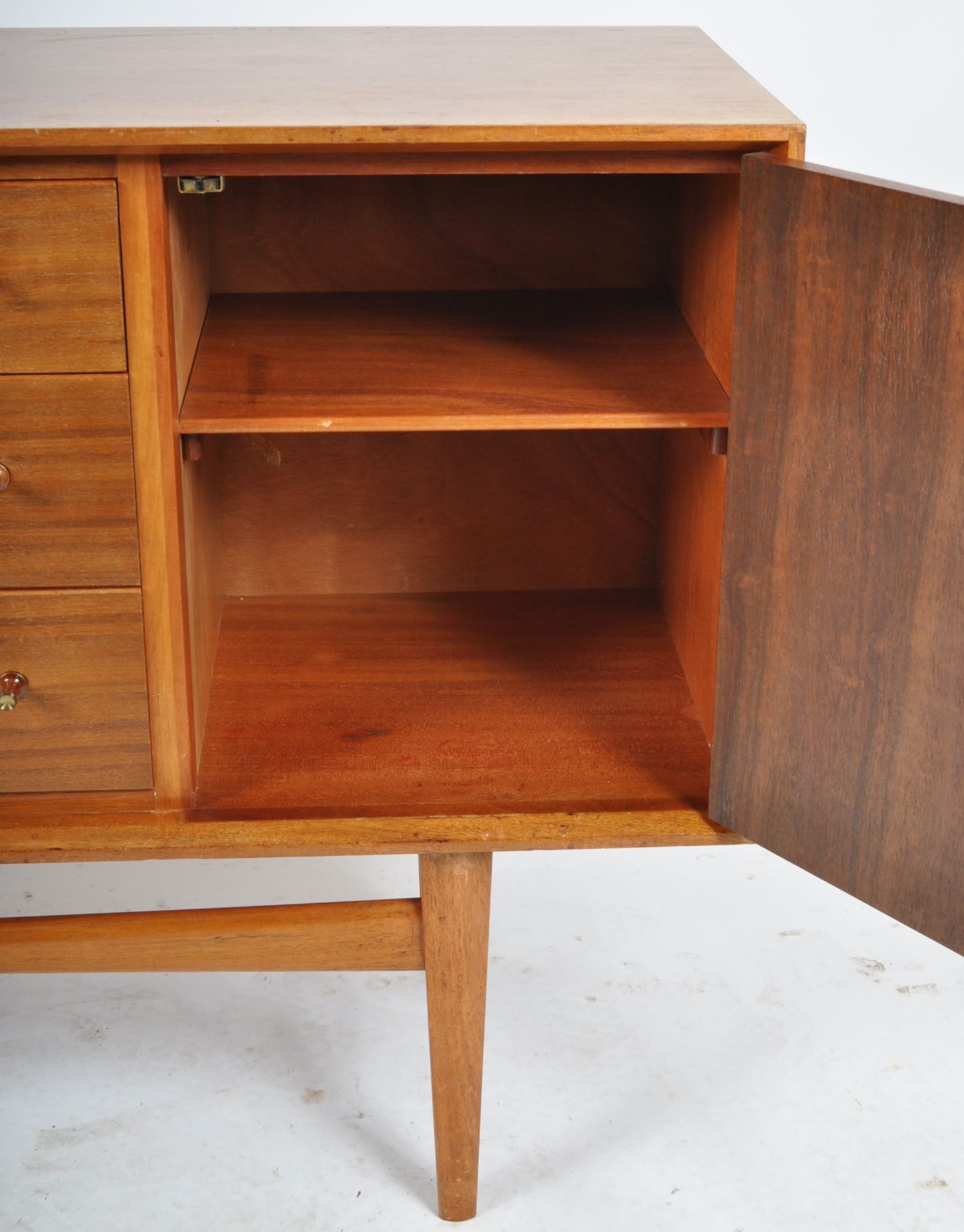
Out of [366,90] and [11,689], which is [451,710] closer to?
[11,689]

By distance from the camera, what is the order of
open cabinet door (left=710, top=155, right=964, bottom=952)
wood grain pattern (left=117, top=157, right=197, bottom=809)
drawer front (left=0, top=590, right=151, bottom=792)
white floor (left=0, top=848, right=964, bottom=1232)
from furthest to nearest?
white floor (left=0, top=848, right=964, bottom=1232)
drawer front (left=0, top=590, right=151, bottom=792)
wood grain pattern (left=117, top=157, right=197, bottom=809)
open cabinet door (left=710, top=155, right=964, bottom=952)

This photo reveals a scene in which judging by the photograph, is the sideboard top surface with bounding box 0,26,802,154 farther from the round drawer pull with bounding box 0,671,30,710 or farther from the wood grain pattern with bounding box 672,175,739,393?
the round drawer pull with bounding box 0,671,30,710

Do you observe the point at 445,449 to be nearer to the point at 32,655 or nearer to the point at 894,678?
the point at 32,655

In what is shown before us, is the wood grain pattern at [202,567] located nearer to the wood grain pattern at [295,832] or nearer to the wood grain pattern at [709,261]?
the wood grain pattern at [295,832]

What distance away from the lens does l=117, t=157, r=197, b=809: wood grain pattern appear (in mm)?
1110

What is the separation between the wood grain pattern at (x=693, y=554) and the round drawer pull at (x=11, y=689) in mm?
558

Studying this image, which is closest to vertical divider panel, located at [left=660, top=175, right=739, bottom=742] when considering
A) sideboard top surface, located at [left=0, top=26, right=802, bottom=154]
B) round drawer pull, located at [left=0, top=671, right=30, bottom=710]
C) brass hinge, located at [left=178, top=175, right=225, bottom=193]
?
sideboard top surface, located at [left=0, top=26, right=802, bottom=154]

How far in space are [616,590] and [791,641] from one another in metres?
0.60

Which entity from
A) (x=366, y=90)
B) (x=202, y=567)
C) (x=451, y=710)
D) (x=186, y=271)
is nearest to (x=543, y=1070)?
(x=451, y=710)

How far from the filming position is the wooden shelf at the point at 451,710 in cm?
131

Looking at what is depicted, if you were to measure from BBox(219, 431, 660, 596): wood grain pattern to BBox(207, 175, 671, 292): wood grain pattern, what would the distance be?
176mm

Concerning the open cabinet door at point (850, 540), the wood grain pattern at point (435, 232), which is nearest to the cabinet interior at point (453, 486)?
the wood grain pattern at point (435, 232)

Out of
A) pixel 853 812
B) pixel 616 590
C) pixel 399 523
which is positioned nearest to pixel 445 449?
pixel 399 523

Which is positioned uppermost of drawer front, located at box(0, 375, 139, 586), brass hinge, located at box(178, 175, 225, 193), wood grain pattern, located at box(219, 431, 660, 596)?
brass hinge, located at box(178, 175, 225, 193)
